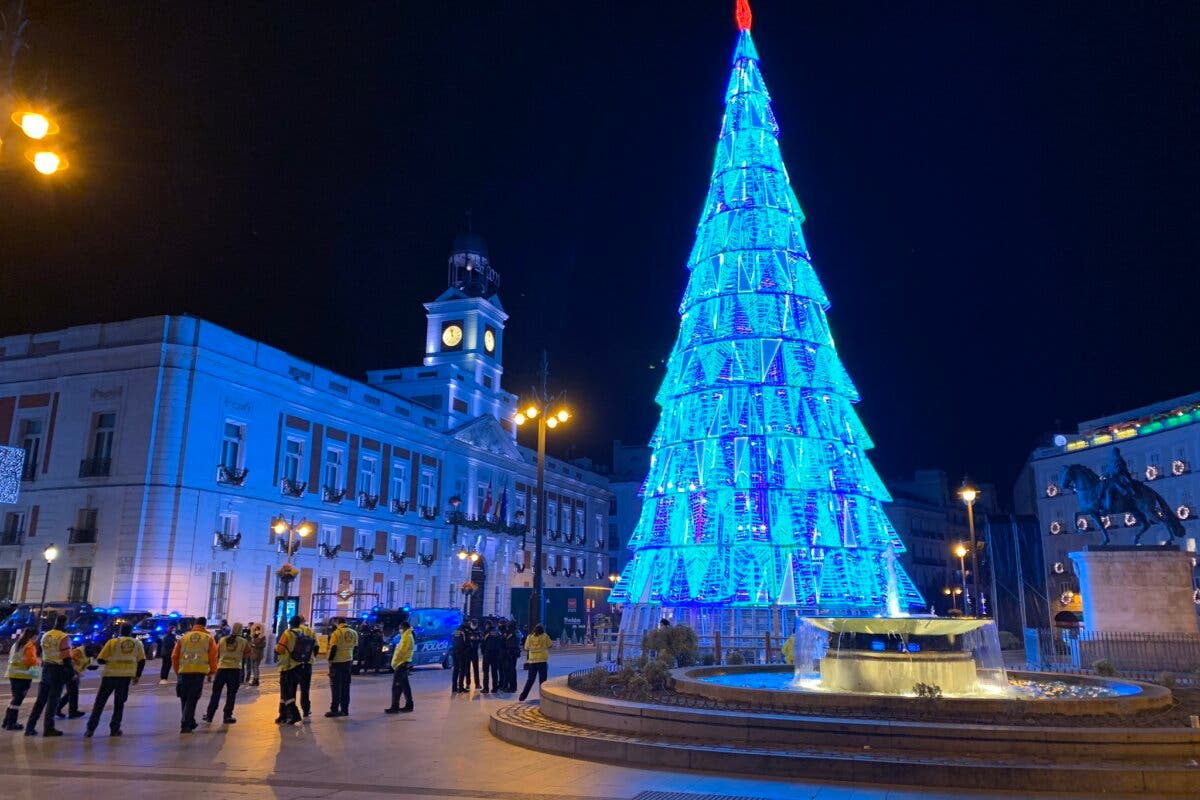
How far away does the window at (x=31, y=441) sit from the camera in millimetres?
37406

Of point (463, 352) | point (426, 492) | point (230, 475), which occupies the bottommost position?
point (230, 475)

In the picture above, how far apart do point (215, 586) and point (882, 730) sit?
3303cm

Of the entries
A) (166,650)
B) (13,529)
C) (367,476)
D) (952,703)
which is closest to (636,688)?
(952,703)

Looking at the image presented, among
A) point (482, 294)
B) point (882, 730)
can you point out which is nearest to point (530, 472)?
point (482, 294)

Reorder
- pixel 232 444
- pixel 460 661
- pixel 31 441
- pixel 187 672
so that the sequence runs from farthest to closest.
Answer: pixel 232 444 → pixel 31 441 → pixel 460 661 → pixel 187 672

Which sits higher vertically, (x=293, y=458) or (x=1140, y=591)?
(x=293, y=458)

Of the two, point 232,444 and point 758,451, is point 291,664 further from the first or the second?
point 232,444

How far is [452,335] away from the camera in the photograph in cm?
6100

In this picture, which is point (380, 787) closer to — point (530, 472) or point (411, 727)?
point (411, 727)

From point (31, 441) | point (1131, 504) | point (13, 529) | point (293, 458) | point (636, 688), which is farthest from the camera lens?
point (293, 458)

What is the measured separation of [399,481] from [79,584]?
1921 cm

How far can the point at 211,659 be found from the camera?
44.2 ft

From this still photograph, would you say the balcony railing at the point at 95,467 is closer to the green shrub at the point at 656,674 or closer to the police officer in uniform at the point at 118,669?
the police officer in uniform at the point at 118,669

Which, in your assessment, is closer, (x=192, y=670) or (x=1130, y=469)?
(x=192, y=670)
